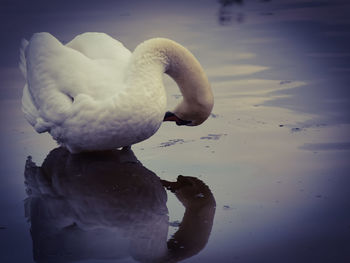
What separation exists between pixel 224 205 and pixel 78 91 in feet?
5.46

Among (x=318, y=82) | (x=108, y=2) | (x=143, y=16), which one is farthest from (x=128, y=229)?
(x=108, y=2)

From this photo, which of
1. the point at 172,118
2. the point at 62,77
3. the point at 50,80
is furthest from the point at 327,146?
the point at 50,80

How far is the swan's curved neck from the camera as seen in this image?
5582 millimetres

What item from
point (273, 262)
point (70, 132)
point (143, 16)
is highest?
point (143, 16)

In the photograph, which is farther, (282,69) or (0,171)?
(282,69)

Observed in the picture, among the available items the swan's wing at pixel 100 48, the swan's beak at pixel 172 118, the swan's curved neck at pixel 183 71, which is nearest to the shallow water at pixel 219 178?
the swan's beak at pixel 172 118

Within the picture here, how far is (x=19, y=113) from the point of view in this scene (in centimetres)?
716

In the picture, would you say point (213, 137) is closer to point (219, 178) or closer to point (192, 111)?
point (192, 111)

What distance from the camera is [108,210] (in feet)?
15.2

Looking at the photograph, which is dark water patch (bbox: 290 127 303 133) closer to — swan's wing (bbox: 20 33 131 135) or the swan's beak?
the swan's beak

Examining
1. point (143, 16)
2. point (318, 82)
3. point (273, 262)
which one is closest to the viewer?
point (273, 262)

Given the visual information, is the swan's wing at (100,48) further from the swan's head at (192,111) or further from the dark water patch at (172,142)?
the dark water patch at (172,142)

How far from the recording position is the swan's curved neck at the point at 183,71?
5.58 m

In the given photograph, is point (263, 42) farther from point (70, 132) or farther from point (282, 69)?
point (70, 132)
